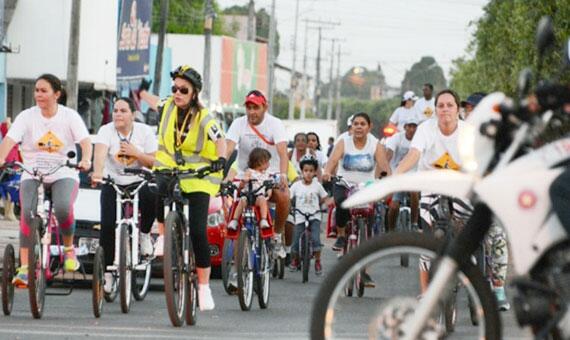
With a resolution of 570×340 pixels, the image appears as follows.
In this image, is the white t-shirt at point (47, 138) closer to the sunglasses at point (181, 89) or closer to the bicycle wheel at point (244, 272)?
the sunglasses at point (181, 89)

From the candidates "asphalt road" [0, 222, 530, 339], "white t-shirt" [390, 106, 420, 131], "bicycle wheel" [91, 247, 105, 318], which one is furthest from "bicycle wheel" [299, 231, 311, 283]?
"white t-shirt" [390, 106, 420, 131]

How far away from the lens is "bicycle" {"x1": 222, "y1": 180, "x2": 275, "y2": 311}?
15531mm

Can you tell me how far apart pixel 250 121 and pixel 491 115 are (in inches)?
403

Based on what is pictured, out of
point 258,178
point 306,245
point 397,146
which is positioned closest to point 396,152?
point 397,146

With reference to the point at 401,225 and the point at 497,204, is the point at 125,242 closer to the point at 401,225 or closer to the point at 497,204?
the point at 401,225

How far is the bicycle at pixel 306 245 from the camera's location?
20516 mm

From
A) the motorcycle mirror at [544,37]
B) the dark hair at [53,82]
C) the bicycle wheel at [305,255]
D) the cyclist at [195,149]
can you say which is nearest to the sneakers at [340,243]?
the bicycle wheel at [305,255]

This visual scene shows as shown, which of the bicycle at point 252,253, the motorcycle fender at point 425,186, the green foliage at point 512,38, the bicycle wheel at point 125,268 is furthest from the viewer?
the green foliage at point 512,38

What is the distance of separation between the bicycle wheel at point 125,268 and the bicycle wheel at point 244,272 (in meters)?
0.90

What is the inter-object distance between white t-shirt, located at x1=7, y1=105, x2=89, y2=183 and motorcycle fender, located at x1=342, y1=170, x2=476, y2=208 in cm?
734

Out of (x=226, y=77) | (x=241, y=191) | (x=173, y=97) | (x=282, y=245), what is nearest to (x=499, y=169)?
(x=173, y=97)

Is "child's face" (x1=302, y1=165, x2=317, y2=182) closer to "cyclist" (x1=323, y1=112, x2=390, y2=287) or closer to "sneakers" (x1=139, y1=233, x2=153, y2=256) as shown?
"cyclist" (x1=323, y1=112, x2=390, y2=287)

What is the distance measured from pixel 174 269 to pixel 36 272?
49.3 inches

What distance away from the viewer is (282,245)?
19.2m
